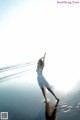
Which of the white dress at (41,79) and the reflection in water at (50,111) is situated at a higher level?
the white dress at (41,79)

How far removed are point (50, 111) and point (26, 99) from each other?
1.46ft

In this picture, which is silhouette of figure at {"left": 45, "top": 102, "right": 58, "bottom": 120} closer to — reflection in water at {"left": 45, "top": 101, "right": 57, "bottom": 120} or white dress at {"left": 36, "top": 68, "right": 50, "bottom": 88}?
reflection in water at {"left": 45, "top": 101, "right": 57, "bottom": 120}

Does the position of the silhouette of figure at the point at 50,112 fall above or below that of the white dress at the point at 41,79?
below

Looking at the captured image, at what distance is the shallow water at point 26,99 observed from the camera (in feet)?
9.94

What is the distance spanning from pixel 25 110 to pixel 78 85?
672 millimetres

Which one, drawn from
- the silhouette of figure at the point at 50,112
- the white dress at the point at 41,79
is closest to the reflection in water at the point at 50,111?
the silhouette of figure at the point at 50,112

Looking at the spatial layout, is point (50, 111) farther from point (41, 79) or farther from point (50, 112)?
point (41, 79)

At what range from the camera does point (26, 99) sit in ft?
10.8

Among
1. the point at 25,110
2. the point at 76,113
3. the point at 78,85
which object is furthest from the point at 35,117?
the point at 78,85

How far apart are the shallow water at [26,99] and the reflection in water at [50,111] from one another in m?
0.05

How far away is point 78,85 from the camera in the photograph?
11.2ft

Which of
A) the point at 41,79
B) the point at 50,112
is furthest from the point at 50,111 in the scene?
the point at 41,79

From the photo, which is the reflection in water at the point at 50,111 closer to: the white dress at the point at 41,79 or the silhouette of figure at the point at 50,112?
the silhouette of figure at the point at 50,112

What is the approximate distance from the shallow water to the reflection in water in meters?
0.05
